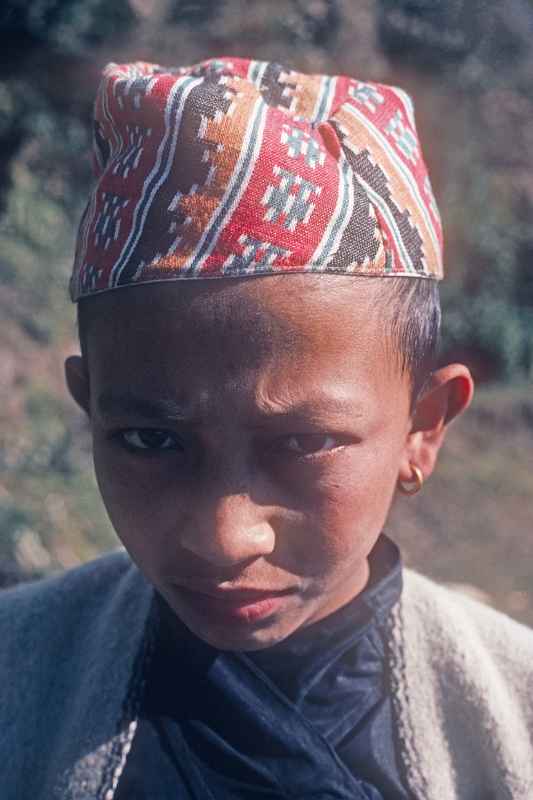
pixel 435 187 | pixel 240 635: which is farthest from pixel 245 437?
pixel 435 187

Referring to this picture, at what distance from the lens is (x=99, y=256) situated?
1.39 m

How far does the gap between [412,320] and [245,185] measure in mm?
358

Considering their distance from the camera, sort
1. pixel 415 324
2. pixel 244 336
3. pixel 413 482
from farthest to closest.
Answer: pixel 413 482
pixel 415 324
pixel 244 336

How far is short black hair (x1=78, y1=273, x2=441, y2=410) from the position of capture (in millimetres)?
1406

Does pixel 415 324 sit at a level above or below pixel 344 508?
above

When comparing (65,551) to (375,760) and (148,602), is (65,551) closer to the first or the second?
(148,602)

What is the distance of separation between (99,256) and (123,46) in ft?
17.8

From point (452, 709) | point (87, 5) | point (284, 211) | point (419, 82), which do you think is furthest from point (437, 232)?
point (419, 82)

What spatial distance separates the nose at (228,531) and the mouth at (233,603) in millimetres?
86

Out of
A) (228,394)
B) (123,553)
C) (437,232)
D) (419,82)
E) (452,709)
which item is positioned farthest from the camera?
(419,82)

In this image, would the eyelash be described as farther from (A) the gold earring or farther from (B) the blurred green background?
(B) the blurred green background

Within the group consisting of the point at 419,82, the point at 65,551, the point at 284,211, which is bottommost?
the point at 65,551

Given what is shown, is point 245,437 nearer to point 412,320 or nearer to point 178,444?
point 178,444

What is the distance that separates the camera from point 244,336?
4.15 ft
